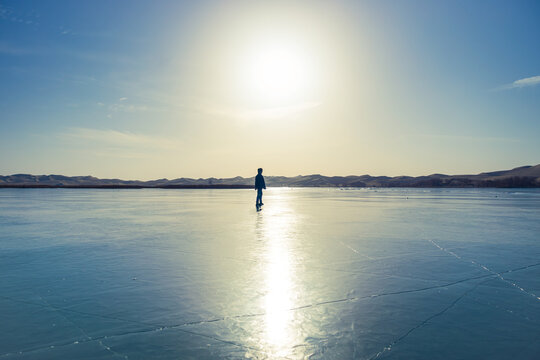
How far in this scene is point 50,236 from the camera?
9.52 metres

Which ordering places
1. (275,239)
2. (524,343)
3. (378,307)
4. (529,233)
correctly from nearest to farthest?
(524,343), (378,307), (275,239), (529,233)

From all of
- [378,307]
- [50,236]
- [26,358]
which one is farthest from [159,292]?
[50,236]

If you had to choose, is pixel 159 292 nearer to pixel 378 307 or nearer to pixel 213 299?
pixel 213 299

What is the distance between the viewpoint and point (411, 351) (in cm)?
298

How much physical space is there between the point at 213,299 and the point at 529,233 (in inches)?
409

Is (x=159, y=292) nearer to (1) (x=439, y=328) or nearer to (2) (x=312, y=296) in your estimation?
(2) (x=312, y=296)

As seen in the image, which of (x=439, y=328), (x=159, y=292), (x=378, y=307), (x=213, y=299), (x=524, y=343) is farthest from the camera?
(x=159, y=292)

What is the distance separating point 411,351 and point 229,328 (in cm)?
178

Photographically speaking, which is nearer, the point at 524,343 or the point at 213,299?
the point at 524,343

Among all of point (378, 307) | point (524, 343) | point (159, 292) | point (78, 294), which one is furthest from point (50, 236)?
point (524, 343)

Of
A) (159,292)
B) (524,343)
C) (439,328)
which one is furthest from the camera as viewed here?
(159,292)

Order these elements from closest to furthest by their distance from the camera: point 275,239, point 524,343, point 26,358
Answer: point 26,358 < point 524,343 < point 275,239

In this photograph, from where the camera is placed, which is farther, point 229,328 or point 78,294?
point 78,294

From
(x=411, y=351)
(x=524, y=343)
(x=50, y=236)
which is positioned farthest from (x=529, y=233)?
(x=50, y=236)
